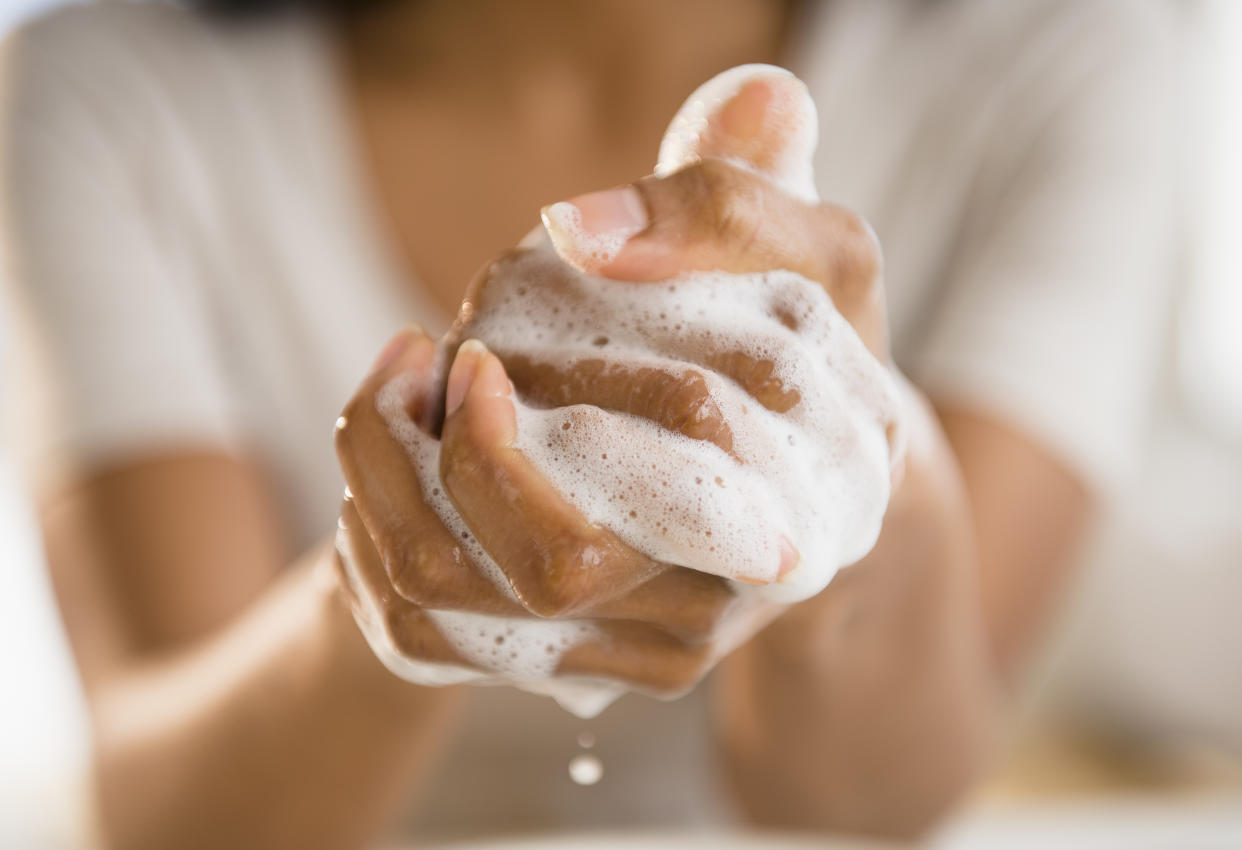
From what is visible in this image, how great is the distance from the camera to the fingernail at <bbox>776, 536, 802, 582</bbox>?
11.2 inches

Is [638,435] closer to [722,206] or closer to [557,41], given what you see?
[722,206]

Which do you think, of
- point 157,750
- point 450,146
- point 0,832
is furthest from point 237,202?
point 0,832

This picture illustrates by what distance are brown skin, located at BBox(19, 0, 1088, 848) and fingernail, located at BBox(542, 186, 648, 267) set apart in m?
0.05

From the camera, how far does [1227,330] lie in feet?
4.71

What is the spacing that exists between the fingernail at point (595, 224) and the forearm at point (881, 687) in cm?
15

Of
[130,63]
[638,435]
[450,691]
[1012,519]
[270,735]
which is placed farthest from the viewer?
[130,63]

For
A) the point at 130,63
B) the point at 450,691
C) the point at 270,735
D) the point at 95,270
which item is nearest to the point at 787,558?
the point at 450,691

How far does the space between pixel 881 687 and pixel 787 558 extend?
30cm

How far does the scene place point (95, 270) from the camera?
2.31 feet

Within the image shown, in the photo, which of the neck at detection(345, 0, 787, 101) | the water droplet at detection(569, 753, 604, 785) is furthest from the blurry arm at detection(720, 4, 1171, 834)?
the neck at detection(345, 0, 787, 101)

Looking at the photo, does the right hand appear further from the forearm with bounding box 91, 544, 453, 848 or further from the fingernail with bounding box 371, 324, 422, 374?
the forearm with bounding box 91, 544, 453, 848

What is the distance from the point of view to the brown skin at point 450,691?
0.49 m

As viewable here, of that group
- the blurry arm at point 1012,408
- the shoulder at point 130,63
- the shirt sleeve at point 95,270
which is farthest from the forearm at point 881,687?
the shoulder at point 130,63

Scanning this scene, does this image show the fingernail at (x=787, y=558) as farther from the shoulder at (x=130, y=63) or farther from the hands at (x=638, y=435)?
the shoulder at (x=130, y=63)
